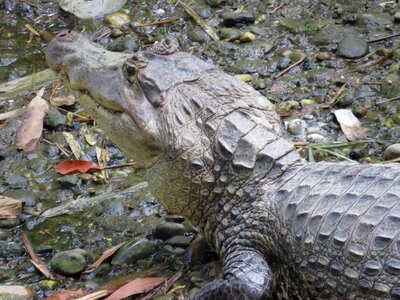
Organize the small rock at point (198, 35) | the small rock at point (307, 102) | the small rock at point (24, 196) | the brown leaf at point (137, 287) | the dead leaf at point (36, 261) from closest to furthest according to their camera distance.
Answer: the brown leaf at point (137, 287)
the dead leaf at point (36, 261)
the small rock at point (24, 196)
the small rock at point (307, 102)
the small rock at point (198, 35)

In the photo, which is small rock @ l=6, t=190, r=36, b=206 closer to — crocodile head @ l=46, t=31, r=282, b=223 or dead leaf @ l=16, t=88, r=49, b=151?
dead leaf @ l=16, t=88, r=49, b=151

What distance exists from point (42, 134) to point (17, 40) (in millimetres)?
1476

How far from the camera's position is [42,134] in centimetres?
547

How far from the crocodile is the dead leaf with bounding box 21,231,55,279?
733 millimetres

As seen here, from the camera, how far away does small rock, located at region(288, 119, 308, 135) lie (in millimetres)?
5168

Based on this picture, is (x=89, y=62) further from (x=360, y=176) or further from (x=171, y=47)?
(x=360, y=176)

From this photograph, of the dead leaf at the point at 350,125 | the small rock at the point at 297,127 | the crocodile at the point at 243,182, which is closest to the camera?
the crocodile at the point at 243,182

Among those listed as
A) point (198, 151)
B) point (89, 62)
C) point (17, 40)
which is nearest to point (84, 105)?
point (89, 62)

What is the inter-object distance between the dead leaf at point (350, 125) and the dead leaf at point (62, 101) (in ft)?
6.33

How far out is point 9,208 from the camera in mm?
4691

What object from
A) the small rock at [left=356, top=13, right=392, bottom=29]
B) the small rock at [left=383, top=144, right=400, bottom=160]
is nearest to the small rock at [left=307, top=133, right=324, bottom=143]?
the small rock at [left=383, top=144, right=400, bottom=160]

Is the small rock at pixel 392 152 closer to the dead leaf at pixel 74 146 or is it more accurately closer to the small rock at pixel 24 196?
the dead leaf at pixel 74 146

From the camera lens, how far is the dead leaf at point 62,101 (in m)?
5.70

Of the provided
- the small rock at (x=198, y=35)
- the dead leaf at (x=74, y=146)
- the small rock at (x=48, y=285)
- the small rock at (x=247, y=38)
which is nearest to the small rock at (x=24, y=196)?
the dead leaf at (x=74, y=146)
